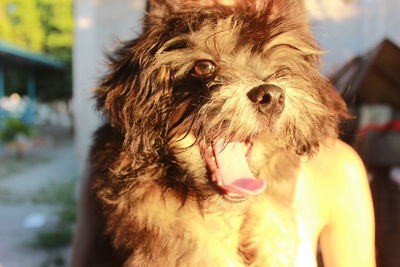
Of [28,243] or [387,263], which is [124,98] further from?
[28,243]

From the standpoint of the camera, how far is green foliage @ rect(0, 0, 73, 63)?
24828 millimetres

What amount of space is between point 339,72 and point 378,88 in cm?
79

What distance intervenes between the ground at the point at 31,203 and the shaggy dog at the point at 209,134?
3639 millimetres

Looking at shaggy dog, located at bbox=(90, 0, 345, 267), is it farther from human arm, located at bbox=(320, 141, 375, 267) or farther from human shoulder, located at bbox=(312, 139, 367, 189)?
human arm, located at bbox=(320, 141, 375, 267)

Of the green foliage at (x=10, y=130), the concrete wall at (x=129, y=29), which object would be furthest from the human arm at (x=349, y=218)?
the green foliage at (x=10, y=130)

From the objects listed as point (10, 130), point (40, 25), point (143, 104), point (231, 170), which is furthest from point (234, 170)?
point (40, 25)

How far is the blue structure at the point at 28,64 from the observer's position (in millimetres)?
17008

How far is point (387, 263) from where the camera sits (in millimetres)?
2832

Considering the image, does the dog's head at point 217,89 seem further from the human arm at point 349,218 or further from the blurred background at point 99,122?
the blurred background at point 99,122

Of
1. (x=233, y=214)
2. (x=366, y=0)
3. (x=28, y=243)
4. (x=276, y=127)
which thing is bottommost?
(x=28, y=243)

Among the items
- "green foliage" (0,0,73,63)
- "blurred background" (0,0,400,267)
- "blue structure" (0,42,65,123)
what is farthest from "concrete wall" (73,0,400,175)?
"green foliage" (0,0,73,63)

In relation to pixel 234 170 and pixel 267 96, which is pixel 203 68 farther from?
pixel 234 170

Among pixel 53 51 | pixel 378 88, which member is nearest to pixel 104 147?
pixel 378 88

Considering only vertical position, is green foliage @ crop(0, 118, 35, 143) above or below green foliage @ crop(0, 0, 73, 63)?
below
